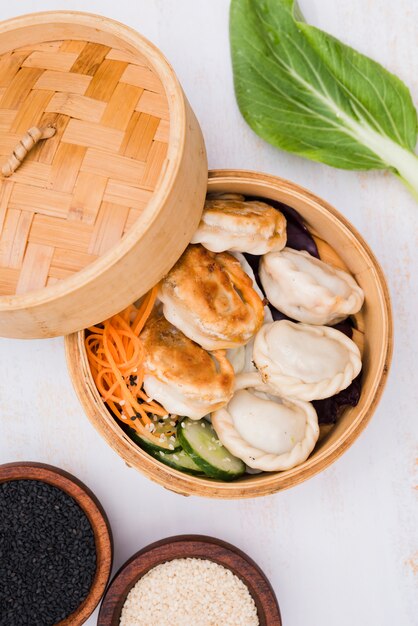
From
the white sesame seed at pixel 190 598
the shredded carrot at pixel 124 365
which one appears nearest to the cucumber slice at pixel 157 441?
the shredded carrot at pixel 124 365

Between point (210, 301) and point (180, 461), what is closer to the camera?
point (210, 301)

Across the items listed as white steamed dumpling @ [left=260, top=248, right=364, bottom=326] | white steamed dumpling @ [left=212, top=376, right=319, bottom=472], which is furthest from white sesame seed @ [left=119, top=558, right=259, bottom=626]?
white steamed dumpling @ [left=260, top=248, right=364, bottom=326]

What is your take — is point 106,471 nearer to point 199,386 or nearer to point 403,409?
point 199,386

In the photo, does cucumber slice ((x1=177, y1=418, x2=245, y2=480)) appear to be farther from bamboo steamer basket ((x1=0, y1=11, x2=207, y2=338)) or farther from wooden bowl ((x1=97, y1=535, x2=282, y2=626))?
bamboo steamer basket ((x1=0, y1=11, x2=207, y2=338))

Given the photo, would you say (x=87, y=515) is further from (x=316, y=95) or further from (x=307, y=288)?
(x=316, y=95)

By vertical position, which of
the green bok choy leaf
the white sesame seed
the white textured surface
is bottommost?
the white sesame seed

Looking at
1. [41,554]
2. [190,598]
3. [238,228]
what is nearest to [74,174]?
[238,228]
